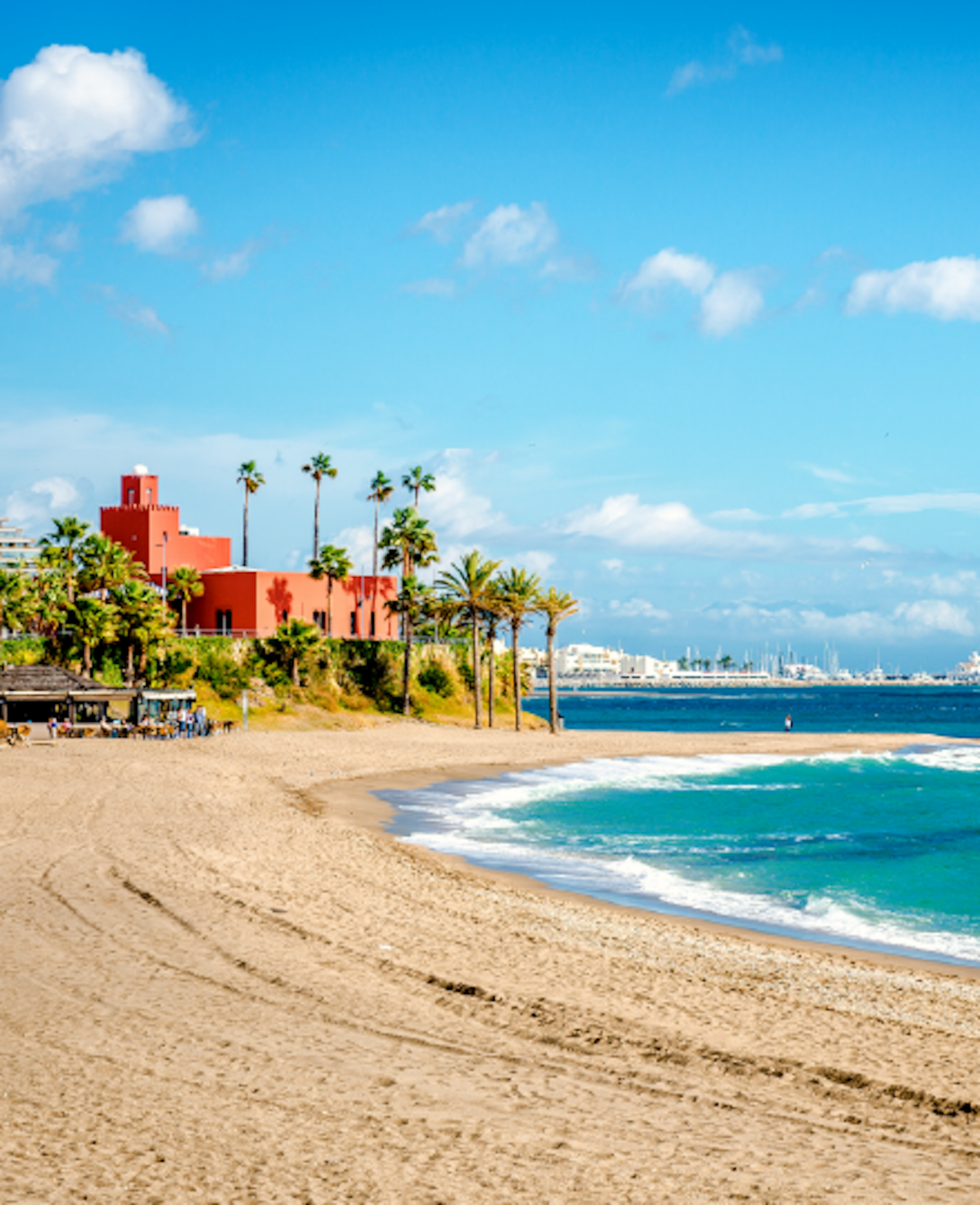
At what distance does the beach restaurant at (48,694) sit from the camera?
41156 millimetres

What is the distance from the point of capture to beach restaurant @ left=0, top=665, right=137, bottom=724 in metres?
41.2

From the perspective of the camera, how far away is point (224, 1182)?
19.3 ft

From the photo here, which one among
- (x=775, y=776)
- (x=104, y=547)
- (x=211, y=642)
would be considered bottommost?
(x=775, y=776)

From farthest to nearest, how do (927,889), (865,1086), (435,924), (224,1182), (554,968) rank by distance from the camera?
(927,889)
(435,924)
(554,968)
(865,1086)
(224,1182)

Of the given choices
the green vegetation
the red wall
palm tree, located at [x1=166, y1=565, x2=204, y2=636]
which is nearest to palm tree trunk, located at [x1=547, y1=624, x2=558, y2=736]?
the green vegetation

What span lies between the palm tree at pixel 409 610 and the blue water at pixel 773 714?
20.3 metres

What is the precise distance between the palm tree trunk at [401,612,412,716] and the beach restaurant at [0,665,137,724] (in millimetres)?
17283

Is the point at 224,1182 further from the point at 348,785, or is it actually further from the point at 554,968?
the point at 348,785

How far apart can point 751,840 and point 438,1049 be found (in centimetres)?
1666

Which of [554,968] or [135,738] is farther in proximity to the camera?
[135,738]

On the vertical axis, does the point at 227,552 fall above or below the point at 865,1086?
above

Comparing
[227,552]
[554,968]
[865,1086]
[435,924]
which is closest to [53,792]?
[435,924]

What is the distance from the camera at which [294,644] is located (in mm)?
54562

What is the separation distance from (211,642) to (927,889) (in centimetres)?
4270
